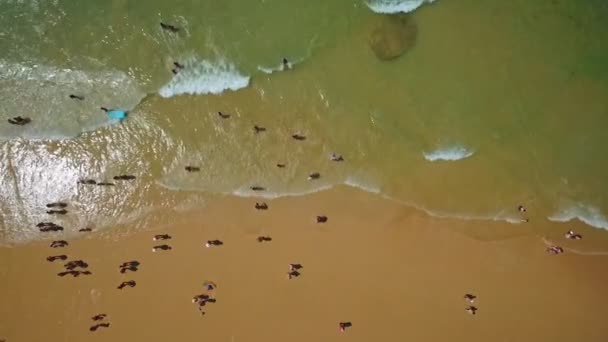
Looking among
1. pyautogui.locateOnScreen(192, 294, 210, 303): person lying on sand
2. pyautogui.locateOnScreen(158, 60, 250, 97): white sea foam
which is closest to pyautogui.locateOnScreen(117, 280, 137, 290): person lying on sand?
pyautogui.locateOnScreen(192, 294, 210, 303): person lying on sand

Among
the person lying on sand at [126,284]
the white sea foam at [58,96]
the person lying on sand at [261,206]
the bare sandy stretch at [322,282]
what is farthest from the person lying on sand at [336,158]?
the person lying on sand at [126,284]

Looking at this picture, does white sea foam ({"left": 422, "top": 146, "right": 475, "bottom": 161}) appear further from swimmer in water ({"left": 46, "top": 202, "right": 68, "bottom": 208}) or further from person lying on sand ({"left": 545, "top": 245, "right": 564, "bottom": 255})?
swimmer in water ({"left": 46, "top": 202, "right": 68, "bottom": 208})

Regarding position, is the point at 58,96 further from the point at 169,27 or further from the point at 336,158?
the point at 336,158

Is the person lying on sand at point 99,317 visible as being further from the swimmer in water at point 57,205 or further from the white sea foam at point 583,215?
the white sea foam at point 583,215

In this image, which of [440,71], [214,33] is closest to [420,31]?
[440,71]

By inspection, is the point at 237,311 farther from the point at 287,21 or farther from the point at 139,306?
the point at 287,21

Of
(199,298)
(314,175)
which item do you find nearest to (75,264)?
(199,298)
